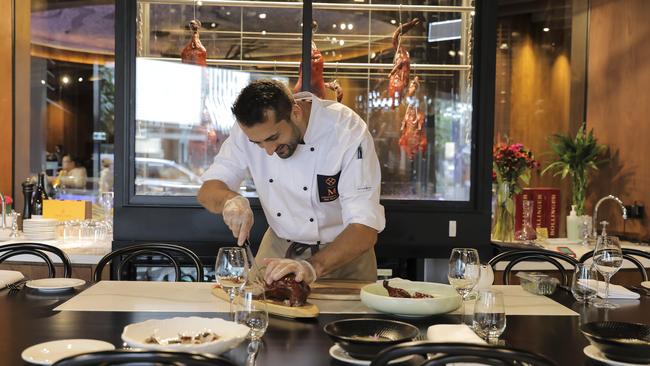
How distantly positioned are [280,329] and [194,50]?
8.12ft

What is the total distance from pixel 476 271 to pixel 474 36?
2.13 metres

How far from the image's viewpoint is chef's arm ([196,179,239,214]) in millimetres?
2725

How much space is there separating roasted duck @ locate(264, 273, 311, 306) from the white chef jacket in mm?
581

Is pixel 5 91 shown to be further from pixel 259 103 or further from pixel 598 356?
pixel 598 356

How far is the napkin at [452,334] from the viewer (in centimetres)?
158

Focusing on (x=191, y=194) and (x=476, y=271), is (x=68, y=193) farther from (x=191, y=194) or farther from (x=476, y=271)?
(x=476, y=271)

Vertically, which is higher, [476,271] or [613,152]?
[613,152]

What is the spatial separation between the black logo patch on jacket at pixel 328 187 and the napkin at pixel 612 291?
953mm

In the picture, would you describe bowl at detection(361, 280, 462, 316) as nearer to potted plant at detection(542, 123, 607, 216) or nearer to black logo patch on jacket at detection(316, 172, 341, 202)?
black logo patch on jacket at detection(316, 172, 341, 202)

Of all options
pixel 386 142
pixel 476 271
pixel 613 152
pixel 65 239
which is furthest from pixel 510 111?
pixel 476 271

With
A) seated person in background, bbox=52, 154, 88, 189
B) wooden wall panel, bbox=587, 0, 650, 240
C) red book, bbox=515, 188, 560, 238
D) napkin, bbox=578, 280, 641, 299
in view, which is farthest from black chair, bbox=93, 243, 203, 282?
seated person in background, bbox=52, 154, 88, 189

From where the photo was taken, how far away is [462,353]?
49.4 inches

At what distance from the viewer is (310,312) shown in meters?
2.00

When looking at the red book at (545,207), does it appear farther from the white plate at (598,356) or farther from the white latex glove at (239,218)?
the white plate at (598,356)
